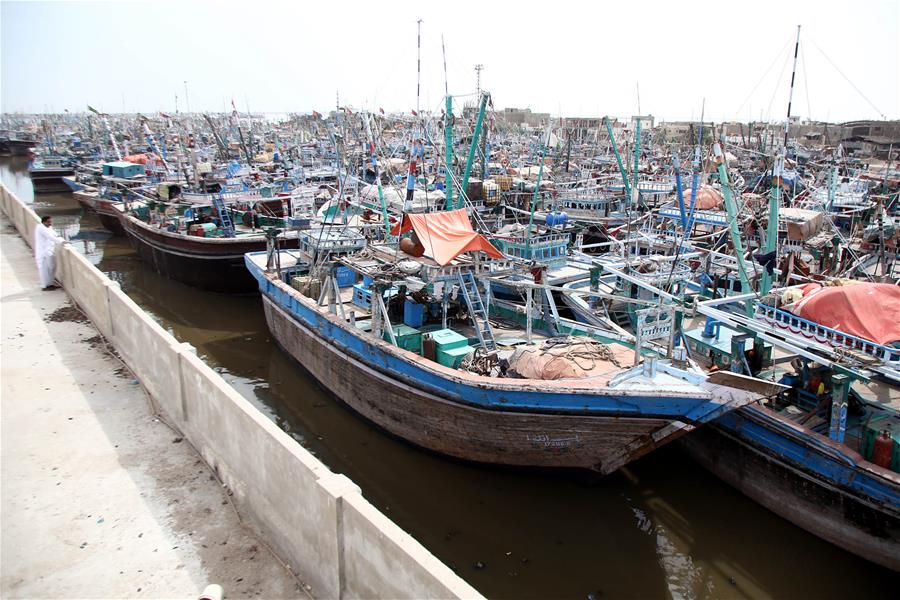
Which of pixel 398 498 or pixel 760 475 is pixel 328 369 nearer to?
pixel 398 498

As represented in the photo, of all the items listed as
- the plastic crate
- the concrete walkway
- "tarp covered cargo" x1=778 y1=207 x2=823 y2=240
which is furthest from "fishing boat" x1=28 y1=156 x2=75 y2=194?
"tarp covered cargo" x1=778 y1=207 x2=823 y2=240

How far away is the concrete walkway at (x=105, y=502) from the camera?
6.07 metres

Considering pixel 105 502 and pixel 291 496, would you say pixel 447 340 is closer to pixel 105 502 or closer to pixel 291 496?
pixel 291 496

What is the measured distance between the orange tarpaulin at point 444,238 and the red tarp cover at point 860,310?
5.61m

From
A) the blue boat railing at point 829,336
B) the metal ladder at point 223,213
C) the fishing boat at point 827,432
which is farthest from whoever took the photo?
the metal ladder at point 223,213

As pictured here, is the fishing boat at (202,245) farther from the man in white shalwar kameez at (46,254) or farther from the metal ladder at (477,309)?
the metal ladder at (477,309)

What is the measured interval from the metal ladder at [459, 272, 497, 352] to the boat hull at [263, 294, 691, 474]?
1.57 m

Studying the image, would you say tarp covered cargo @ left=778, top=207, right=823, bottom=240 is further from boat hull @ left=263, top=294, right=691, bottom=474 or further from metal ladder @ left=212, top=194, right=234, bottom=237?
metal ladder @ left=212, top=194, right=234, bottom=237

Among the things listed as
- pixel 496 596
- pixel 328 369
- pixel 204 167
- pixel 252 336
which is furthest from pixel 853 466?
pixel 204 167

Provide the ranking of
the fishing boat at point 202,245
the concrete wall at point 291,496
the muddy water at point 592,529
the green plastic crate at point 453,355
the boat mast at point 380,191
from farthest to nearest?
1. the fishing boat at point 202,245
2. the boat mast at point 380,191
3. the green plastic crate at point 453,355
4. the muddy water at point 592,529
5. the concrete wall at point 291,496

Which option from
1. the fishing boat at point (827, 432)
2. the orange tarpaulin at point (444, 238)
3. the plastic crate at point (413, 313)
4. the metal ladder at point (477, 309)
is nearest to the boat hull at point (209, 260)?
the plastic crate at point (413, 313)

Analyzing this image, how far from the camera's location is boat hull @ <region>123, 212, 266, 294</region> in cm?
2272

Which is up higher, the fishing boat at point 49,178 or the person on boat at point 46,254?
the fishing boat at point 49,178

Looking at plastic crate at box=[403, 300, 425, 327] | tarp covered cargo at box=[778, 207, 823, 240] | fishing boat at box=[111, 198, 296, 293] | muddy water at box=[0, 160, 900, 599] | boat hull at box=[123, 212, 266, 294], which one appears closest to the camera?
muddy water at box=[0, 160, 900, 599]
